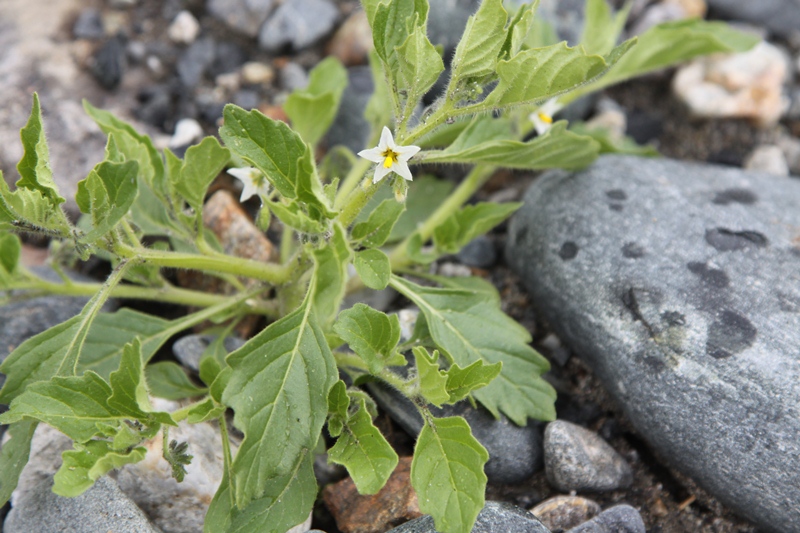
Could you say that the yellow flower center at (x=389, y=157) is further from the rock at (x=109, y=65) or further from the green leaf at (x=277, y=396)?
the rock at (x=109, y=65)

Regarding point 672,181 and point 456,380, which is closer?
point 456,380

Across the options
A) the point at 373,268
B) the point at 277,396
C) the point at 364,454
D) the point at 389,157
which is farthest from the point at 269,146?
the point at 364,454

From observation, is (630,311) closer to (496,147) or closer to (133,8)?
(496,147)

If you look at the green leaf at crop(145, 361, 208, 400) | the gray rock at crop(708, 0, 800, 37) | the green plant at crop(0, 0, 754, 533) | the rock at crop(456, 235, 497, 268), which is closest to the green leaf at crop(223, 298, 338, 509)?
the green plant at crop(0, 0, 754, 533)

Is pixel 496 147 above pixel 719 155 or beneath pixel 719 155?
above

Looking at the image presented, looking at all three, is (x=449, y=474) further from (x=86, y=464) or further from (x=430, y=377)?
(x=86, y=464)

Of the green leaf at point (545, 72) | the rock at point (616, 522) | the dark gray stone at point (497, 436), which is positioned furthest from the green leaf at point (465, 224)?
the rock at point (616, 522)

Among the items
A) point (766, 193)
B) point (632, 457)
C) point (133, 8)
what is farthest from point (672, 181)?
point (133, 8)

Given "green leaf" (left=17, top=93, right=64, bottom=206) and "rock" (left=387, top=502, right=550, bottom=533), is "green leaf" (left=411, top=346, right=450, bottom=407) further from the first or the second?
"green leaf" (left=17, top=93, right=64, bottom=206)
